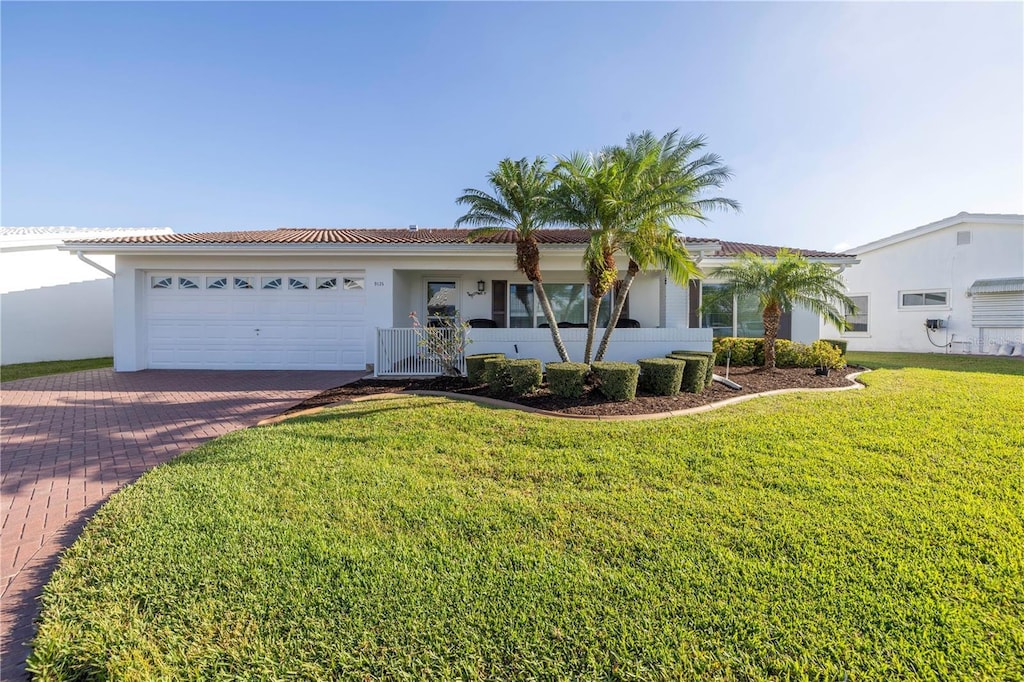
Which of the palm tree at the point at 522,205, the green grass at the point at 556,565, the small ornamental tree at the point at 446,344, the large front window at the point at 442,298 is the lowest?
the green grass at the point at 556,565

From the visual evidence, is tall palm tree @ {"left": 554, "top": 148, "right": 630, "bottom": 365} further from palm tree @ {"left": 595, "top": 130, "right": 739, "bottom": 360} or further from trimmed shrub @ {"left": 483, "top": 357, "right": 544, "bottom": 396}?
trimmed shrub @ {"left": 483, "top": 357, "right": 544, "bottom": 396}

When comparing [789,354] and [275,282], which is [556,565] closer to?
[789,354]

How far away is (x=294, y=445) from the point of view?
513 cm

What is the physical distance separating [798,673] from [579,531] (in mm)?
1541

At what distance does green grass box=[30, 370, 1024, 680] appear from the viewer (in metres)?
2.14

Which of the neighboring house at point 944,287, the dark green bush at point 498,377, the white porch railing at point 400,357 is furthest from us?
the neighboring house at point 944,287

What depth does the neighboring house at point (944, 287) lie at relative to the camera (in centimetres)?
1578

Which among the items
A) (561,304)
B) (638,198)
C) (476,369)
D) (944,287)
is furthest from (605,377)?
(944,287)

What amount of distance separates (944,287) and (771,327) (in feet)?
45.0

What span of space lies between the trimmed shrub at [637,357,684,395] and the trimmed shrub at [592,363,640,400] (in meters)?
0.54

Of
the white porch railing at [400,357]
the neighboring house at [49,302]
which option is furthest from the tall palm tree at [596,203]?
the neighboring house at [49,302]

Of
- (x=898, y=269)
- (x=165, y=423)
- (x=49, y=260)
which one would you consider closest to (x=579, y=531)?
(x=165, y=423)

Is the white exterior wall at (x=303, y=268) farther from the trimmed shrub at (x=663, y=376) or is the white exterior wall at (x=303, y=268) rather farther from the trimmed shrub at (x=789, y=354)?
the trimmed shrub at (x=663, y=376)

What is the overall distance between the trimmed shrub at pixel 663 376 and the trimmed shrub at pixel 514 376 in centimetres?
219
